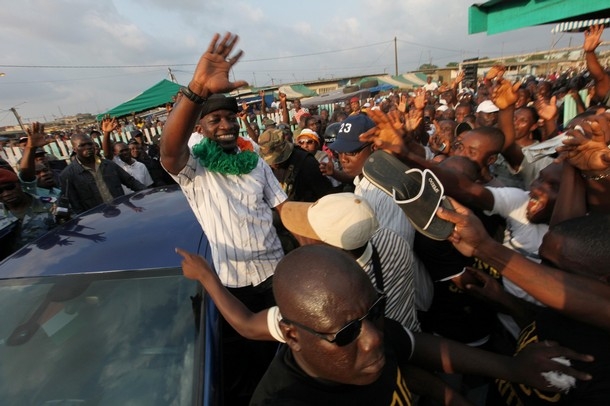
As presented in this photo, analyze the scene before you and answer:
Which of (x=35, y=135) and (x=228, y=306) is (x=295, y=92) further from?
(x=228, y=306)

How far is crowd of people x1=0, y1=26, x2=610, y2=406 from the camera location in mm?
988

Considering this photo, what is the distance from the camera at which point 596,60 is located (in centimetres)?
401

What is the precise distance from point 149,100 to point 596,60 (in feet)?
38.4

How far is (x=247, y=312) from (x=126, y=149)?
171 inches

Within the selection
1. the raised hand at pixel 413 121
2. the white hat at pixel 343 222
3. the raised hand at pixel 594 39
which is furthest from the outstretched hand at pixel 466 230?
the raised hand at pixel 594 39

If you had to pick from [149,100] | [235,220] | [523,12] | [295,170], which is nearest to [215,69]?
[235,220]

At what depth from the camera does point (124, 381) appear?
4.59ft

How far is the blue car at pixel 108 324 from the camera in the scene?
1378 millimetres

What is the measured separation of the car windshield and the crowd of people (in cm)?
27

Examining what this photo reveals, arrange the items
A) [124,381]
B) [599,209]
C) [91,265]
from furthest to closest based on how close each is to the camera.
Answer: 1. [91,265]
2. [599,209]
3. [124,381]

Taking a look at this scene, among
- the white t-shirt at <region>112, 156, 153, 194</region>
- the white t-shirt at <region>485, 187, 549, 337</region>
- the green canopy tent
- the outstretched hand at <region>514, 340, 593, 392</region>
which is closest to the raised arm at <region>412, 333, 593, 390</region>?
the outstretched hand at <region>514, 340, 593, 392</region>

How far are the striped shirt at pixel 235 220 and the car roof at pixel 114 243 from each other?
16 cm

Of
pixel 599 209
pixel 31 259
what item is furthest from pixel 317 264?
pixel 31 259

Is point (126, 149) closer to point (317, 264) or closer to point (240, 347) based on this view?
point (240, 347)
